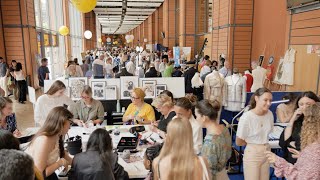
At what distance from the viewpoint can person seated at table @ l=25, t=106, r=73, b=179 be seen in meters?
2.36

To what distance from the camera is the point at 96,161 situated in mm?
2156

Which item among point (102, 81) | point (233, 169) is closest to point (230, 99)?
point (233, 169)

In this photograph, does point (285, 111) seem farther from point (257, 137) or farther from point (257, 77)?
point (257, 77)

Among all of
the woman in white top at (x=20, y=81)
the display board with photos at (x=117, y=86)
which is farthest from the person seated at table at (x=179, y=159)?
the woman in white top at (x=20, y=81)

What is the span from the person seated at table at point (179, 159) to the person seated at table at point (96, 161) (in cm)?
43

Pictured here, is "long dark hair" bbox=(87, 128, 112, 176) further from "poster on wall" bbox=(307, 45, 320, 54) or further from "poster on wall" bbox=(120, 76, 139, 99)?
"poster on wall" bbox=(307, 45, 320, 54)

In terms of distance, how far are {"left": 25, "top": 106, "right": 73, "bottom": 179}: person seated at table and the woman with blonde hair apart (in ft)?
6.26

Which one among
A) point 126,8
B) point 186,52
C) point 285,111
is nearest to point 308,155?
point 285,111

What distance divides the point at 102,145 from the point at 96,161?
13 centimetres

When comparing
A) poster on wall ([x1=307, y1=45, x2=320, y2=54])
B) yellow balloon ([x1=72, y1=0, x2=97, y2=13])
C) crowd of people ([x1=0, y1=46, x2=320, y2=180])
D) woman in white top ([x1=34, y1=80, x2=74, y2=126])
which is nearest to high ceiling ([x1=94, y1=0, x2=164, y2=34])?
yellow balloon ([x1=72, y1=0, x2=97, y2=13])

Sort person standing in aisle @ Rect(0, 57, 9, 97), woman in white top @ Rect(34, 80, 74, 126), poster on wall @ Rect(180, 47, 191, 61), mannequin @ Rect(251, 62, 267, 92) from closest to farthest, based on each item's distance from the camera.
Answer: woman in white top @ Rect(34, 80, 74, 126)
mannequin @ Rect(251, 62, 267, 92)
person standing in aisle @ Rect(0, 57, 9, 97)
poster on wall @ Rect(180, 47, 191, 61)

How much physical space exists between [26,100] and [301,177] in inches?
347

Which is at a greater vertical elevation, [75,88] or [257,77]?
[257,77]

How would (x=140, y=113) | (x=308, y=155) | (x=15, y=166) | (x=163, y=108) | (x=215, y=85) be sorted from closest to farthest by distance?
(x=15, y=166) < (x=308, y=155) < (x=163, y=108) < (x=140, y=113) < (x=215, y=85)
